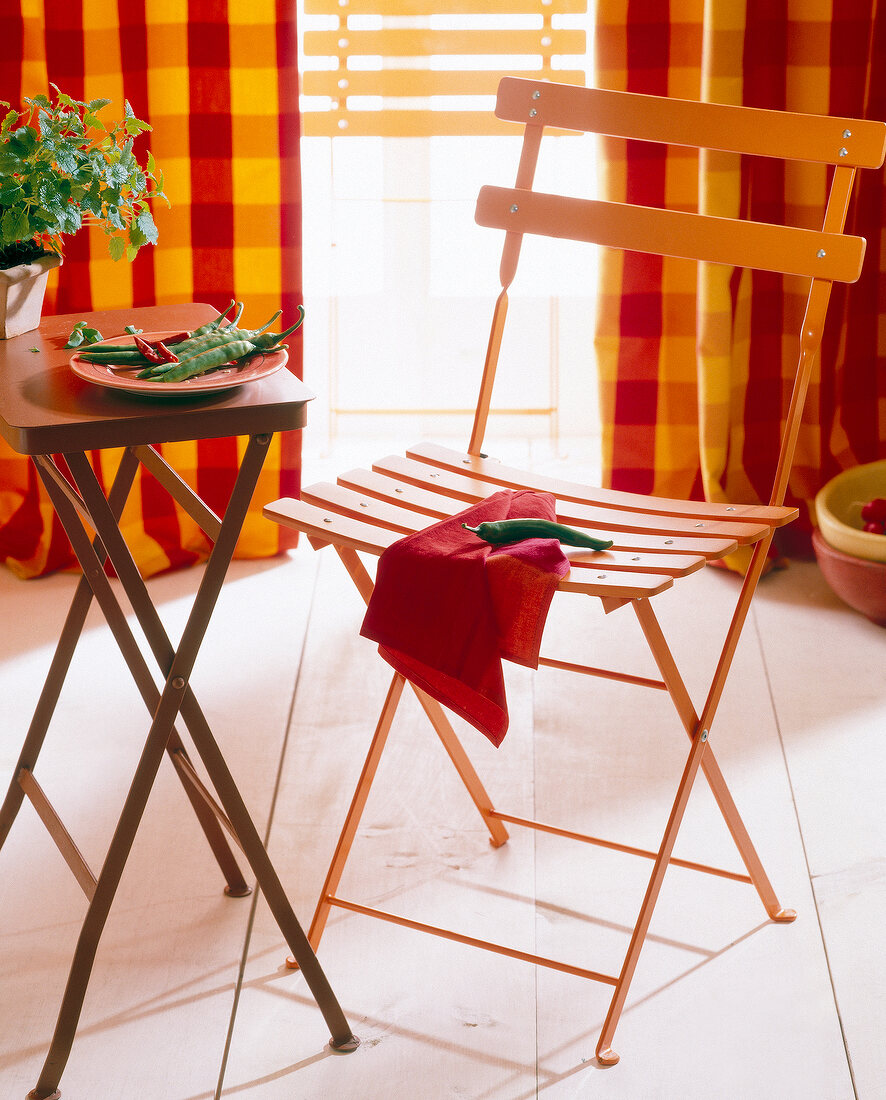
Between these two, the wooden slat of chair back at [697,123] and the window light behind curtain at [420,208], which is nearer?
the wooden slat of chair back at [697,123]

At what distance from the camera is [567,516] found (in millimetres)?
1522

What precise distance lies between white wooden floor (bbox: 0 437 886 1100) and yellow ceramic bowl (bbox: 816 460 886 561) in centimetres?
20

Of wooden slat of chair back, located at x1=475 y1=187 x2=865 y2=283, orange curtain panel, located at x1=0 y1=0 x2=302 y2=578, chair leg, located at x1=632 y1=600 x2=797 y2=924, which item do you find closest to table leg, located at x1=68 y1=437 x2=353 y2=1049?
chair leg, located at x1=632 y1=600 x2=797 y2=924

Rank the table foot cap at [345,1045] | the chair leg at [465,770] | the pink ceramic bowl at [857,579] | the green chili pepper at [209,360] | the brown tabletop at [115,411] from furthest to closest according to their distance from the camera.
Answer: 1. the pink ceramic bowl at [857,579]
2. the chair leg at [465,770]
3. the table foot cap at [345,1045]
4. the green chili pepper at [209,360]
5. the brown tabletop at [115,411]

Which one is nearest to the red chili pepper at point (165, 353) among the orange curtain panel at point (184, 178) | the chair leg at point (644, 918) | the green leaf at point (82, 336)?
the green leaf at point (82, 336)

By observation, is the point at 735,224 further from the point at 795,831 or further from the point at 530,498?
the point at 795,831

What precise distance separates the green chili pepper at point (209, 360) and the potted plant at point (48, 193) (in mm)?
241

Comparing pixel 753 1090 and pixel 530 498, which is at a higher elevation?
pixel 530 498

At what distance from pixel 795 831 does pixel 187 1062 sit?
37.8 inches

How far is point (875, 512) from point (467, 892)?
128 centimetres

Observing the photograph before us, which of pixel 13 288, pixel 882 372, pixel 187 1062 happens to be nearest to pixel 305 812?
pixel 187 1062

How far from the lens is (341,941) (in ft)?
5.37

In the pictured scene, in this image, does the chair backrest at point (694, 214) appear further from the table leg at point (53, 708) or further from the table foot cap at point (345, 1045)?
the table foot cap at point (345, 1045)

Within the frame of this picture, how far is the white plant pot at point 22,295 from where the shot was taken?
154cm
